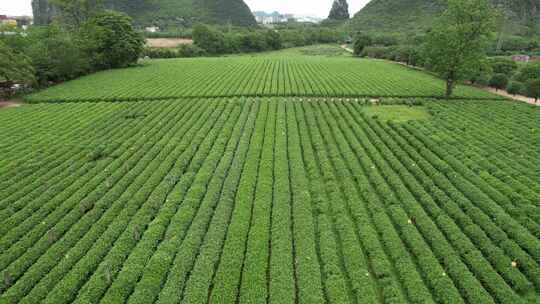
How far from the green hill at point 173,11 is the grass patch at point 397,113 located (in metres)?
140

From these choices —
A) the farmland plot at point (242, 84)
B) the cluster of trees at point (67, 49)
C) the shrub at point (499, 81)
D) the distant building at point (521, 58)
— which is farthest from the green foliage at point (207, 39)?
the distant building at point (521, 58)

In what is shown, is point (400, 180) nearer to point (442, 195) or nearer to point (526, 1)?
point (442, 195)

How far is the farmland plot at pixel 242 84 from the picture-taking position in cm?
4006

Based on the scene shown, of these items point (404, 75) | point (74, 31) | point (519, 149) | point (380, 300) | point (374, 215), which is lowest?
point (380, 300)

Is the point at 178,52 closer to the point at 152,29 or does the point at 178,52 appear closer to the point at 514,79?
the point at 152,29

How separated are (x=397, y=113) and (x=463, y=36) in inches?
543

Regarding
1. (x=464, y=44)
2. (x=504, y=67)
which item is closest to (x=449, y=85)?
(x=464, y=44)

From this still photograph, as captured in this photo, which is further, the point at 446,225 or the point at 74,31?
the point at 74,31

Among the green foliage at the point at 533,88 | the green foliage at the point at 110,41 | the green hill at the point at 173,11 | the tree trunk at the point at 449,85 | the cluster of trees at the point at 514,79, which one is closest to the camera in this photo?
the green foliage at the point at 533,88

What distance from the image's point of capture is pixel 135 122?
29.2 meters

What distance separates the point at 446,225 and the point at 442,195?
2763 millimetres

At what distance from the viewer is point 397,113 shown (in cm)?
3250

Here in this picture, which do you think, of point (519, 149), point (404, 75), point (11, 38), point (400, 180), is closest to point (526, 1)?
point (404, 75)

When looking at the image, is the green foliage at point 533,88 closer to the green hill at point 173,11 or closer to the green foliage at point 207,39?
the green foliage at point 207,39
